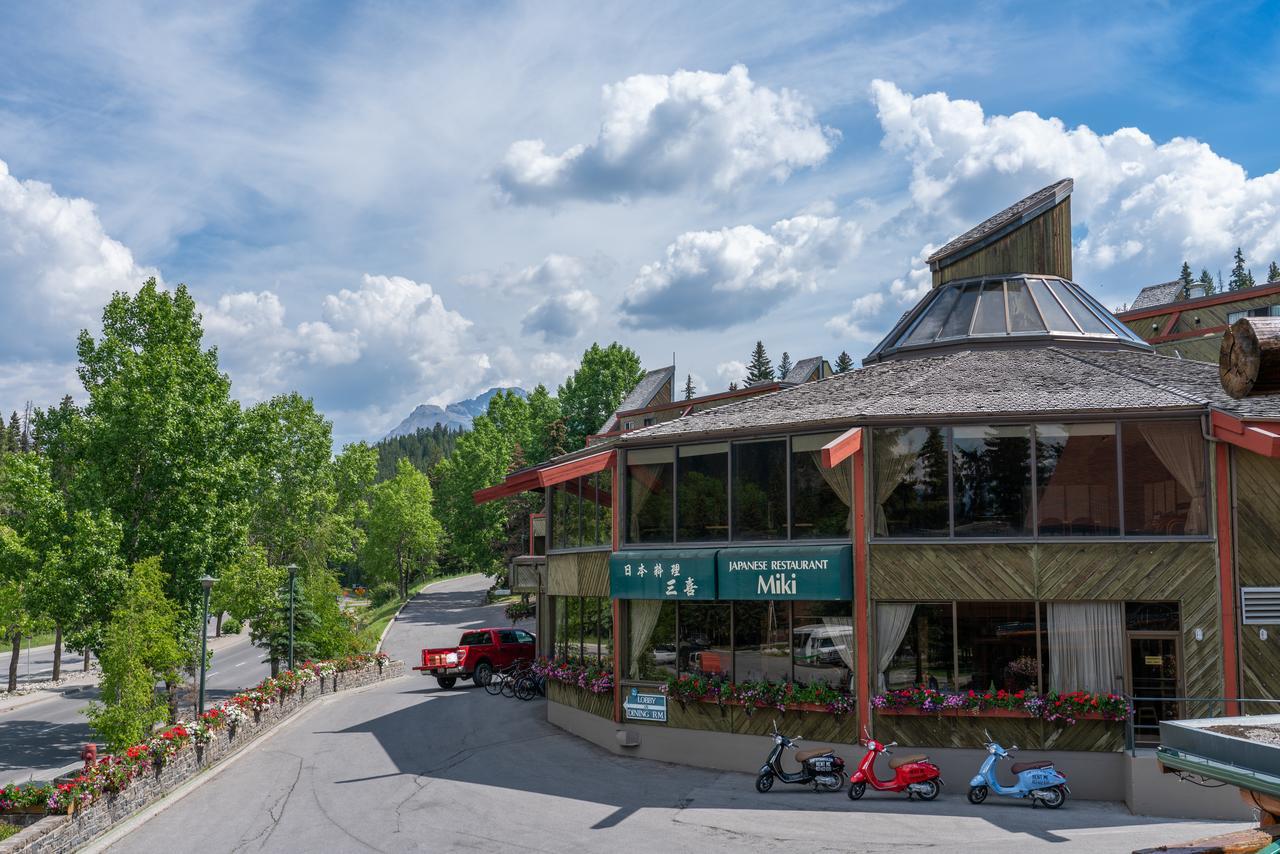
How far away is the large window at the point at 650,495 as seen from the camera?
22750 millimetres

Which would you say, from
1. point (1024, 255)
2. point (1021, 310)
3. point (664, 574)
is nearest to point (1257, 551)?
point (1021, 310)

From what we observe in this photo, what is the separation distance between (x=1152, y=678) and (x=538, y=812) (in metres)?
11.1

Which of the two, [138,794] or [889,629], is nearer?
[138,794]

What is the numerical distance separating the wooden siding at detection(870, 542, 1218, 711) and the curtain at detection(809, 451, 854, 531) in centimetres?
125

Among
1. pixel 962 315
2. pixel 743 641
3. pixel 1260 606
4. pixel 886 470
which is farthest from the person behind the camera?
pixel 962 315

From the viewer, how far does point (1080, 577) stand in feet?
61.3

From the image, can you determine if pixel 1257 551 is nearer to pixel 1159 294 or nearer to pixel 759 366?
pixel 1159 294

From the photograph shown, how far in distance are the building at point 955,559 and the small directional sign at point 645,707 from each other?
8cm

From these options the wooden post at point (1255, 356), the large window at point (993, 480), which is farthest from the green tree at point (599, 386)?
the wooden post at point (1255, 356)

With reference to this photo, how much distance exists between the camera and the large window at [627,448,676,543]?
2275cm

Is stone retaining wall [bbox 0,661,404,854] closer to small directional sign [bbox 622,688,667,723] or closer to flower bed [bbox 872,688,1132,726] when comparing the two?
small directional sign [bbox 622,688,667,723]

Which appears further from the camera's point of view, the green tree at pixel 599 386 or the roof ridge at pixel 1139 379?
the green tree at pixel 599 386

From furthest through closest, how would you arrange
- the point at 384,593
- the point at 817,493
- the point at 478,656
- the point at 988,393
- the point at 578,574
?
the point at 384,593
the point at 478,656
the point at 578,574
the point at 817,493
the point at 988,393

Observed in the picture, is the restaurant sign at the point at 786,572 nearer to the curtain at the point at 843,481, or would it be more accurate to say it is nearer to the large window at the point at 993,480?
the curtain at the point at 843,481
